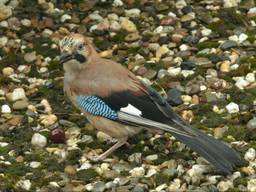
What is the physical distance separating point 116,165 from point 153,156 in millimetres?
301

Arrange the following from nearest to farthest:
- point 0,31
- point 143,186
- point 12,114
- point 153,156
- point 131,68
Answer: point 143,186
point 153,156
point 12,114
point 131,68
point 0,31

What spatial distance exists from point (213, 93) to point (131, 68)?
0.92 m

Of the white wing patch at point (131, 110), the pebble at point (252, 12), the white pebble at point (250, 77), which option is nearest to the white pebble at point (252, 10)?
the pebble at point (252, 12)

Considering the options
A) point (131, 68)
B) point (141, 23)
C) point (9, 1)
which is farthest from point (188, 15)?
point (9, 1)

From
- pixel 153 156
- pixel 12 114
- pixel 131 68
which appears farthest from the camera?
pixel 131 68

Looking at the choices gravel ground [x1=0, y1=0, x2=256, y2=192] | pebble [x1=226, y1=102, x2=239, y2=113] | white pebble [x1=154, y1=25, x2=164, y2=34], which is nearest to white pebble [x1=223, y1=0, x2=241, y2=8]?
gravel ground [x1=0, y1=0, x2=256, y2=192]

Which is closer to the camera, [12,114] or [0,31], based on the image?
[12,114]

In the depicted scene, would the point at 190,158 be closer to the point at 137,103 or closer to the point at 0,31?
the point at 137,103

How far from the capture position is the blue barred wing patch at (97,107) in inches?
275

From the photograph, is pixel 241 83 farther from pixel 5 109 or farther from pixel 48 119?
pixel 5 109

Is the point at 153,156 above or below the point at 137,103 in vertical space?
below

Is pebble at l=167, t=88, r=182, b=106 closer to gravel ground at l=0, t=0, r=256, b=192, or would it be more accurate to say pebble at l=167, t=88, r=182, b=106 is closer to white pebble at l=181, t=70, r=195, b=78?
gravel ground at l=0, t=0, r=256, b=192

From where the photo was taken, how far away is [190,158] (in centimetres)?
700

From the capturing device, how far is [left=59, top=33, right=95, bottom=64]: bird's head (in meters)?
7.28
